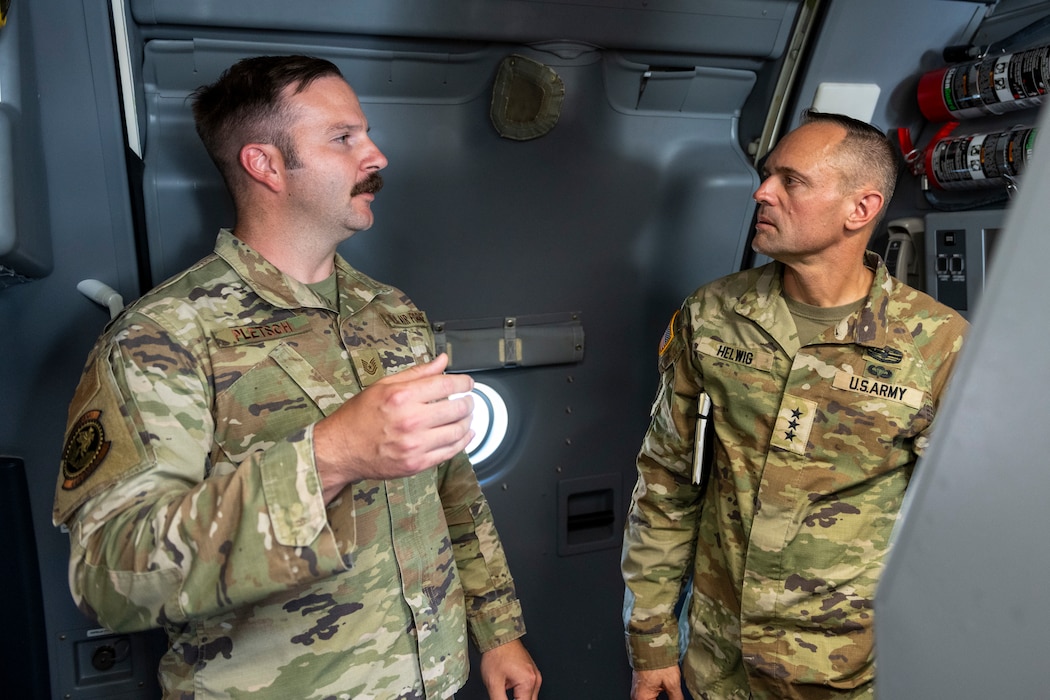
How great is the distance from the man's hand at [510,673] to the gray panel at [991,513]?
1221 mm

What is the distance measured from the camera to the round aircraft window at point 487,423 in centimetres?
228

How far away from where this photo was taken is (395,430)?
3.11ft

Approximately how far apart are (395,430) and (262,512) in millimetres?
206

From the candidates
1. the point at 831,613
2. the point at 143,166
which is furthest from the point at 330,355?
the point at 831,613

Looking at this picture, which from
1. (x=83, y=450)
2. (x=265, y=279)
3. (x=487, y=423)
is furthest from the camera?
(x=487, y=423)

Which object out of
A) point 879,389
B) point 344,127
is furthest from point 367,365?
point 879,389

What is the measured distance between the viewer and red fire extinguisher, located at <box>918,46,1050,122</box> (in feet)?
6.28

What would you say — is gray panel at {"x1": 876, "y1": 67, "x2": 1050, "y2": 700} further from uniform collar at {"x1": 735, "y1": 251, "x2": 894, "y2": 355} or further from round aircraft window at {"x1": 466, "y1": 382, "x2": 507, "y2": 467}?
round aircraft window at {"x1": 466, "y1": 382, "x2": 507, "y2": 467}

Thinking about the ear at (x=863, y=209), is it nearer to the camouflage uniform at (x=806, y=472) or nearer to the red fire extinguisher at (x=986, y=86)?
the camouflage uniform at (x=806, y=472)

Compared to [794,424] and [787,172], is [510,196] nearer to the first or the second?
[787,172]

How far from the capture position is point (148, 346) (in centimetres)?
123

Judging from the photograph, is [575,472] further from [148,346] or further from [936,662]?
[936,662]

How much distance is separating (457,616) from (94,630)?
35.1 inches

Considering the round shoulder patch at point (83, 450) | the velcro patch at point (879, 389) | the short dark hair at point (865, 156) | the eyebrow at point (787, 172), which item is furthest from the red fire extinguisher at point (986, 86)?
the round shoulder patch at point (83, 450)
